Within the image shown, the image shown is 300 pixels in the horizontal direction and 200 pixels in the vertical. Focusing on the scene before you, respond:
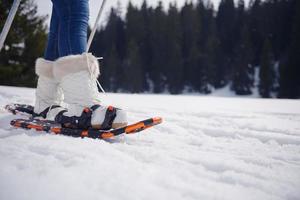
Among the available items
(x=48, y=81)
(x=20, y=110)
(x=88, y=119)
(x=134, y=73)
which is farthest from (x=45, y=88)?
(x=134, y=73)

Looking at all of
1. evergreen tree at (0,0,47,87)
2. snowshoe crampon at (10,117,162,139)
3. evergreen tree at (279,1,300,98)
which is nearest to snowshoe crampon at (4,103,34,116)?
snowshoe crampon at (10,117,162,139)

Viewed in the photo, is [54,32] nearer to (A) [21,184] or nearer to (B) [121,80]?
(A) [21,184]

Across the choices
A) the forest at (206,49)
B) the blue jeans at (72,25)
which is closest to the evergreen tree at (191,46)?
the forest at (206,49)

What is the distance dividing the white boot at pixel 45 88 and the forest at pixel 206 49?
27091 millimetres

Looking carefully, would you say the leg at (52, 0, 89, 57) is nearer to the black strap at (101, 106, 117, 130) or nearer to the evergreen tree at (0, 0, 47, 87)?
the black strap at (101, 106, 117, 130)

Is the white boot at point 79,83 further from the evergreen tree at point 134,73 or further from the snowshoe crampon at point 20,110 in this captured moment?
the evergreen tree at point 134,73

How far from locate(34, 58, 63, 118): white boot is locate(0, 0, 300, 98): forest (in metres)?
27.1

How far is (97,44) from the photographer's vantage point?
40688 mm

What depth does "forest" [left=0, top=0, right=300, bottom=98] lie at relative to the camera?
27797 millimetres

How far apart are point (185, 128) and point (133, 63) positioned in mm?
30993

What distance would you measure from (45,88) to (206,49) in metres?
31.2

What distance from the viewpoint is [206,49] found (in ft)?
104

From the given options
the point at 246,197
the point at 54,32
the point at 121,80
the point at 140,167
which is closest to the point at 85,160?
the point at 140,167

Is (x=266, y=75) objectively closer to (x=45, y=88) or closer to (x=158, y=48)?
(x=158, y=48)
